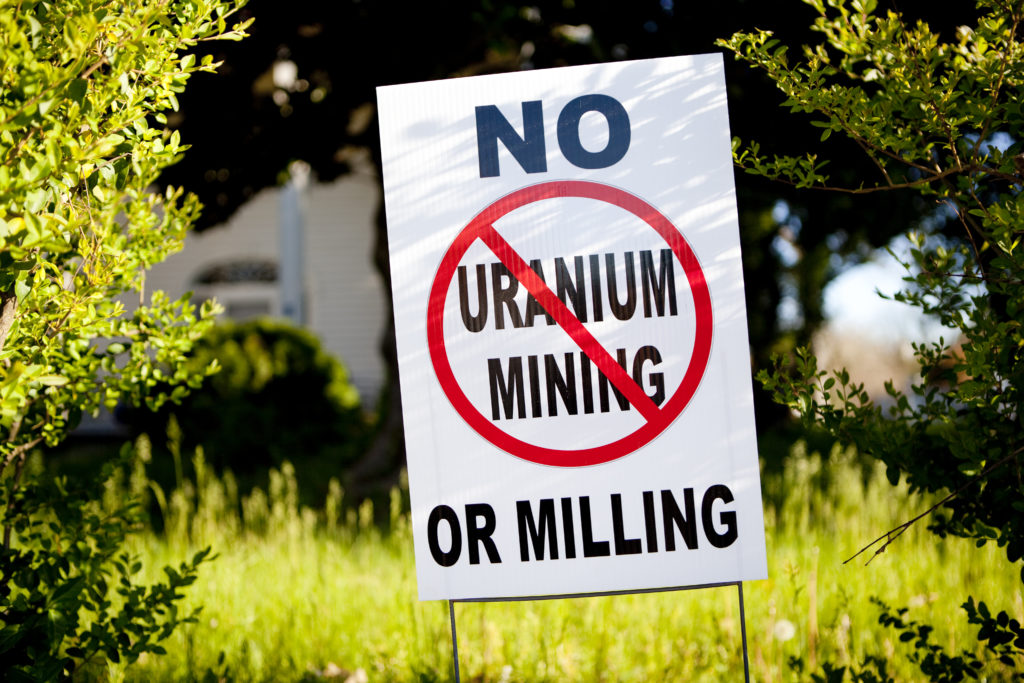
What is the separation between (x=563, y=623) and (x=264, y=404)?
20.7 feet

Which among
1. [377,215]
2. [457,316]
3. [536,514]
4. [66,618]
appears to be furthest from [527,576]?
[377,215]

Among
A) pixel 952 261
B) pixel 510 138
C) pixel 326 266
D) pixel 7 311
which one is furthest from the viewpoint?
pixel 326 266

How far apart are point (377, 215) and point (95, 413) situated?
526 centimetres

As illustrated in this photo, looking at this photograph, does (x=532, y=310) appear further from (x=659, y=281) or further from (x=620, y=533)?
(x=620, y=533)

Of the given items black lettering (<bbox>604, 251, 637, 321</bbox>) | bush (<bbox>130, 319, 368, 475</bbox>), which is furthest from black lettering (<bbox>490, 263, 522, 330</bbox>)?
bush (<bbox>130, 319, 368, 475</bbox>)

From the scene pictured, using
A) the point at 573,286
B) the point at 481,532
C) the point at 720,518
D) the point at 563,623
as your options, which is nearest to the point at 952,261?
the point at 720,518

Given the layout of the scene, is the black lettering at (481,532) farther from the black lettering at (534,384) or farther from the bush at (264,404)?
the bush at (264,404)

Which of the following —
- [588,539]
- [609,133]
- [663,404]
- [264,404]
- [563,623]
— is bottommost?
[563,623]

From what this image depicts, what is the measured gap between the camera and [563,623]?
2.93 metres

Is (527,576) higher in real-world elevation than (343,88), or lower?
lower

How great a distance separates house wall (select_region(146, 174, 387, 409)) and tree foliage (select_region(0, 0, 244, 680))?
35.1ft

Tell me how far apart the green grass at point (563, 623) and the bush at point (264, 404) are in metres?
4.39

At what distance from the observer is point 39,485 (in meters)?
2.32

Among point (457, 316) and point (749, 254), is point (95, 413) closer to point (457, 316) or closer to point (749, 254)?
point (457, 316)
